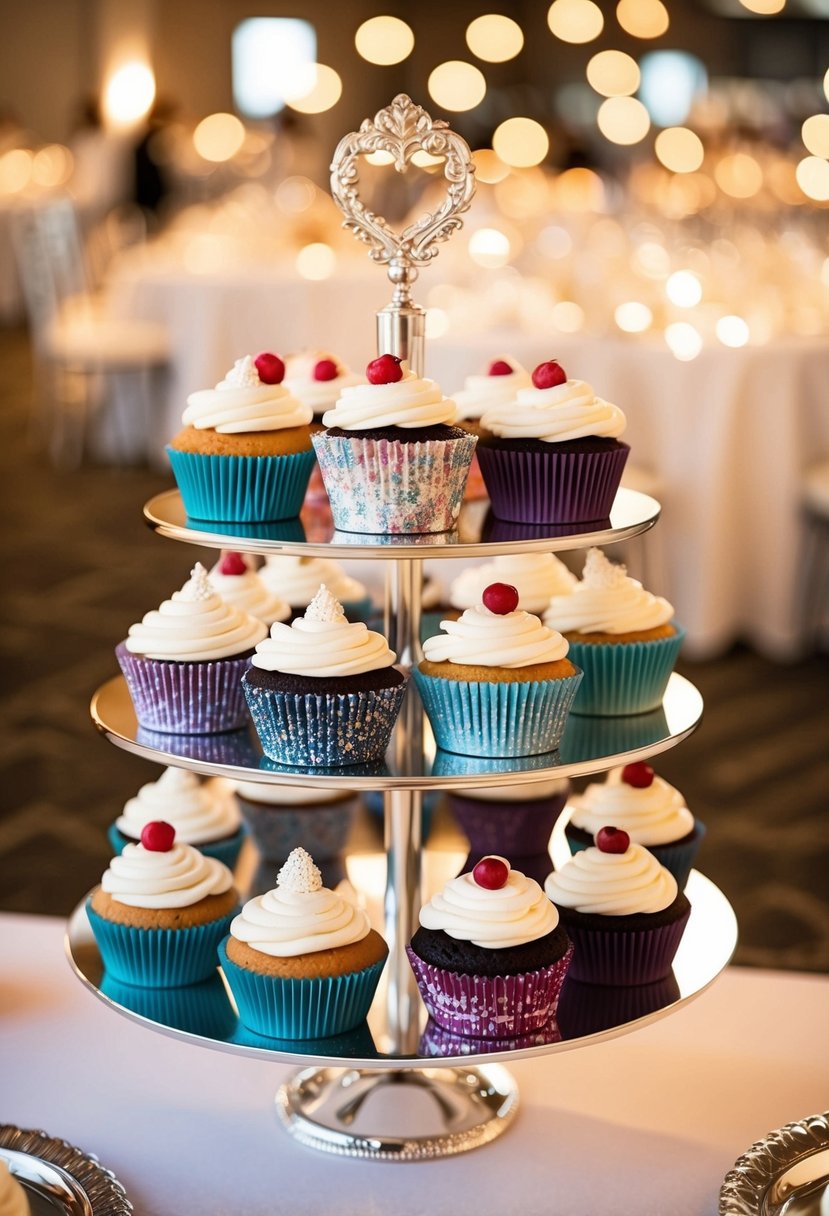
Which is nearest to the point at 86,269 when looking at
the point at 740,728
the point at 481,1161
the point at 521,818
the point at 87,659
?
the point at 87,659

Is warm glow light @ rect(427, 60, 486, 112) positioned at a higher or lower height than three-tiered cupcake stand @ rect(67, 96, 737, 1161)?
higher

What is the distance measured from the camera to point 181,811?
2.02 meters

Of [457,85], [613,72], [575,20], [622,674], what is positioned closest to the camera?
[622,674]

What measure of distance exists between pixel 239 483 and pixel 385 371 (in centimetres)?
23

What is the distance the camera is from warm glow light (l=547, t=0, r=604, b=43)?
727 inches

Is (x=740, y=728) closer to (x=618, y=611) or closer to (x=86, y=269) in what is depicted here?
(x=618, y=611)

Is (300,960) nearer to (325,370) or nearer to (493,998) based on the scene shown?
Result: (493,998)

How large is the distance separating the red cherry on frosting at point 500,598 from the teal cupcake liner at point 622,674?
217 millimetres

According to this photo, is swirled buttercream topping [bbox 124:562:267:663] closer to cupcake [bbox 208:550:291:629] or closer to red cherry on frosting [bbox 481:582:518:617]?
cupcake [bbox 208:550:291:629]

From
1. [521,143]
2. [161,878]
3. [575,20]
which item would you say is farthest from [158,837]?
[575,20]

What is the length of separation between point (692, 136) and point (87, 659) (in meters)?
8.68

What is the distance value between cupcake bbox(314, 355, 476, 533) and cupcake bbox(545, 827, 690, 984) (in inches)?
19.4

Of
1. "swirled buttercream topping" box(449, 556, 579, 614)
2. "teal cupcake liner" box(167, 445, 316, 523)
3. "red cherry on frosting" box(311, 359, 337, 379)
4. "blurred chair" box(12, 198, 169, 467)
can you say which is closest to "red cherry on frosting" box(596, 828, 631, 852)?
"swirled buttercream topping" box(449, 556, 579, 614)

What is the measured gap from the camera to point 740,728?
4.31 metres
